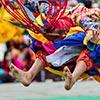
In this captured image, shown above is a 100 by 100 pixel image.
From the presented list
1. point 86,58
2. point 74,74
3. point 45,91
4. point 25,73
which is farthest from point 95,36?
point 45,91

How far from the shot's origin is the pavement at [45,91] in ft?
29.9

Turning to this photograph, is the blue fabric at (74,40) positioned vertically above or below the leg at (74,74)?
above

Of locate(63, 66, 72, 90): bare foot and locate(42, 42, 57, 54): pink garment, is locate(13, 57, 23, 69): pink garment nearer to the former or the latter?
locate(42, 42, 57, 54): pink garment

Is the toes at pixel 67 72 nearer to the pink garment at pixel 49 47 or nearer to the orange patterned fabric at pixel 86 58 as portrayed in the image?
the orange patterned fabric at pixel 86 58

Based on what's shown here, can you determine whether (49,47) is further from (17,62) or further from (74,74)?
(17,62)

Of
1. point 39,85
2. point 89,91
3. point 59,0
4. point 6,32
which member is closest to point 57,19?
point 59,0

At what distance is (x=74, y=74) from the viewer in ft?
20.5

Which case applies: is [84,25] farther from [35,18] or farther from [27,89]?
[27,89]

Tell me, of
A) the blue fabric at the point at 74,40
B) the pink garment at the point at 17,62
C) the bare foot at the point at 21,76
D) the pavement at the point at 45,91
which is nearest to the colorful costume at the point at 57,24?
the blue fabric at the point at 74,40

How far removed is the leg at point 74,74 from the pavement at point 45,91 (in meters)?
2.65

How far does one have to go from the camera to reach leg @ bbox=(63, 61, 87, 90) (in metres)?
6.09

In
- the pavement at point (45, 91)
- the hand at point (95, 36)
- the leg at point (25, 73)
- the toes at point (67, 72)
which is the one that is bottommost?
the pavement at point (45, 91)

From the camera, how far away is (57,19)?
6.44m

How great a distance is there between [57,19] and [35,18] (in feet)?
0.81
